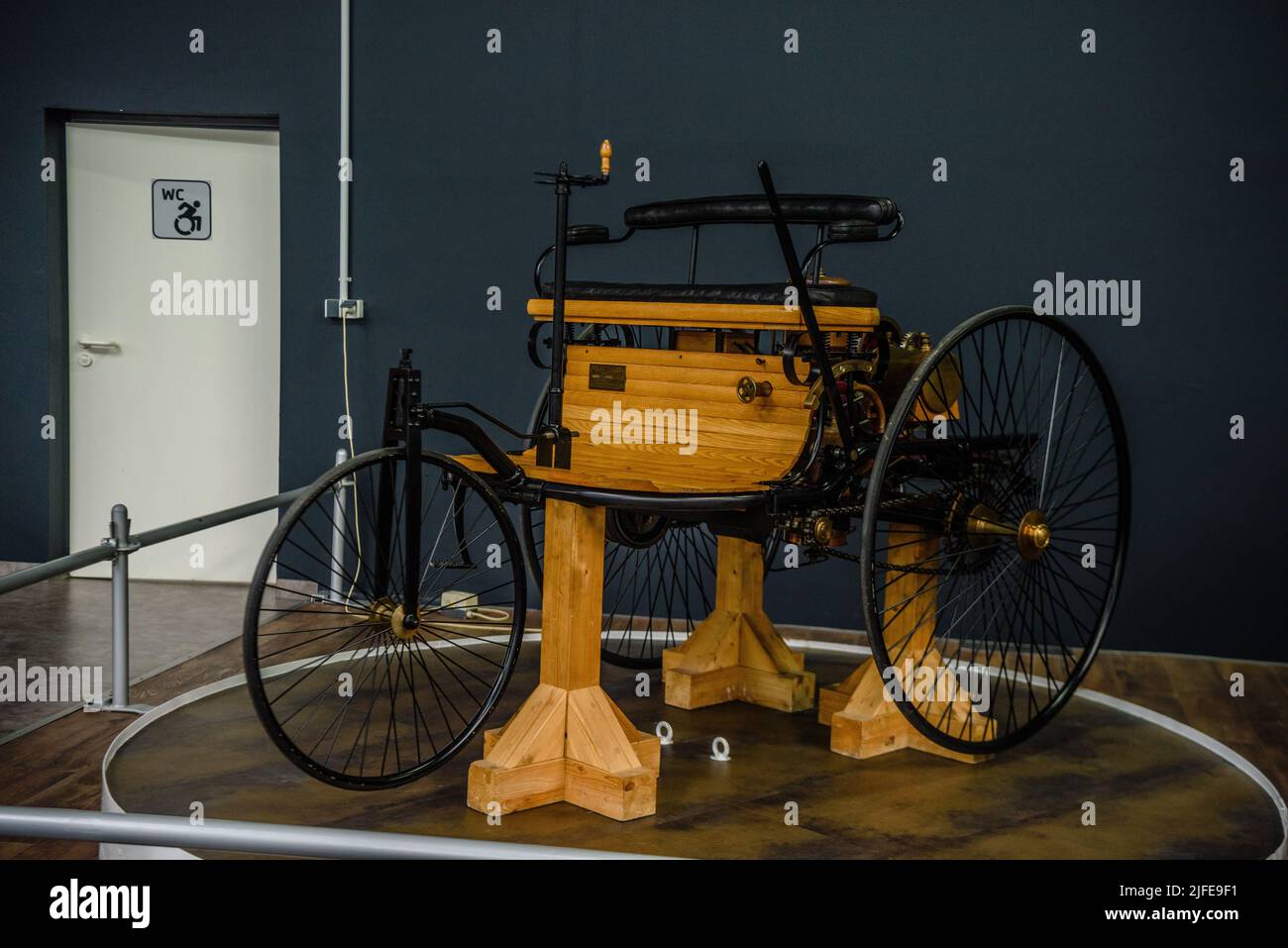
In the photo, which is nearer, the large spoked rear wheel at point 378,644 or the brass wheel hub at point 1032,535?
the large spoked rear wheel at point 378,644

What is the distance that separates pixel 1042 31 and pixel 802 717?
2878mm

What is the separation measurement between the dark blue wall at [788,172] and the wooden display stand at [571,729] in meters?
2.45

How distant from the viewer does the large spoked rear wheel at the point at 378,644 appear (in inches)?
119

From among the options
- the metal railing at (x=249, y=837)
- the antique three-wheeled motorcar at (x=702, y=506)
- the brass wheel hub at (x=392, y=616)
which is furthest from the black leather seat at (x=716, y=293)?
the metal railing at (x=249, y=837)

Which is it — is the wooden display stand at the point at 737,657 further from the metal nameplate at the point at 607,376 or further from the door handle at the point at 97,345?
the door handle at the point at 97,345

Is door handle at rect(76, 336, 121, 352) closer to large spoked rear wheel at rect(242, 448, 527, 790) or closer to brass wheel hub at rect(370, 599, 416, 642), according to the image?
large spoked rear wheel at rect(242, 448, 527, 790)

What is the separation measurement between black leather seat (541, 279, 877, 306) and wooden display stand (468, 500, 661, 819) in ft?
2.13

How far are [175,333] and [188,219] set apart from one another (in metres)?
0.51

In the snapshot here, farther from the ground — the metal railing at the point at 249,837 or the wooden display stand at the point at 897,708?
the metal railing at the point at 249,837

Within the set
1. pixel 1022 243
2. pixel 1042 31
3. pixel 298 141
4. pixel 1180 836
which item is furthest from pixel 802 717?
pixel 298 141

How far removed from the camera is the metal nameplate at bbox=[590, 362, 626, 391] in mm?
3738

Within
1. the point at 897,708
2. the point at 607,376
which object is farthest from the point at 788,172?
the point at 897,708

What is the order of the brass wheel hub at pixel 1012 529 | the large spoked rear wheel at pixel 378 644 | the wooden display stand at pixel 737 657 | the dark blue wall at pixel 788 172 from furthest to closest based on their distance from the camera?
the dark blue wall at pixel 788 172, the wooden display stand at pixel 737 657, the brass wheel hub at pixel 1012 529, the large spoked rear wheel at pixel 378 644

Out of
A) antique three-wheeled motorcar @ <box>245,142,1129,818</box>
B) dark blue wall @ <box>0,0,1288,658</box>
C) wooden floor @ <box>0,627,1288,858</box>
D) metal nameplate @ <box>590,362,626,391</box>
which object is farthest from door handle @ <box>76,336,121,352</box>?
metal nameplate @ <box>590,362,626,391</box>
